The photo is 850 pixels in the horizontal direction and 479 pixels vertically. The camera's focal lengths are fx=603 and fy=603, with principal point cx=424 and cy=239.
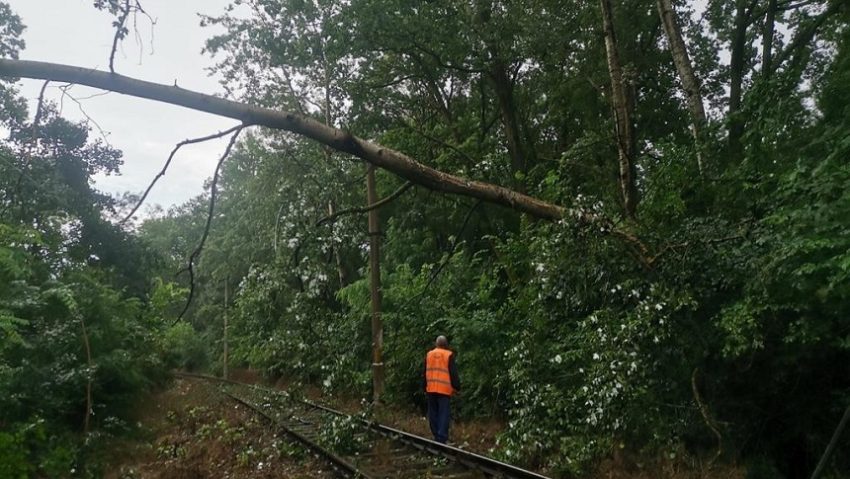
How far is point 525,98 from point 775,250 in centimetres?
1419

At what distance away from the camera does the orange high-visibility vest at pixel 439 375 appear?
31.9 ft

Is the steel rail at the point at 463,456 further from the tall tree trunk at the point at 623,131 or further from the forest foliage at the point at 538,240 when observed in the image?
the tall tree trunk at the point at 623,131

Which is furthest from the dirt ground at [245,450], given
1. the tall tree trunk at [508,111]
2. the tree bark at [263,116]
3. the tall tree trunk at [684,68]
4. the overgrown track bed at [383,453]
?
the tall tree trunk at [508,111]

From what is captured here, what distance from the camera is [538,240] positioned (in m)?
9.28

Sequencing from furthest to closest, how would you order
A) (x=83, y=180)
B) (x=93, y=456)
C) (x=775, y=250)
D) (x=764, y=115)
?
(x=83, y=180)
(x=93, y=456)
(x=764, y=115)
(x=775, y=250)

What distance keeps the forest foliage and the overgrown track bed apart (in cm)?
83

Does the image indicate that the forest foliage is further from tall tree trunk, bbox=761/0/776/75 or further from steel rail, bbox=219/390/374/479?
steel rail, bbox=219/390/374/479

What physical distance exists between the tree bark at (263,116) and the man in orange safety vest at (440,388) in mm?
3725

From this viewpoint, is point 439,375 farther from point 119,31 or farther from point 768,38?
point 768,38

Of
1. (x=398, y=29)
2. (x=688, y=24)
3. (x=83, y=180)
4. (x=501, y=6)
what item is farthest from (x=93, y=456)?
(x=688, y=24)

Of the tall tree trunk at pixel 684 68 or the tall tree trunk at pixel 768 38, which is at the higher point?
the tall tree trunk at pixel 768 38

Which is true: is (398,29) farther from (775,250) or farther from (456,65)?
(775,250)

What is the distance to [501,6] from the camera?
14406 millimetres

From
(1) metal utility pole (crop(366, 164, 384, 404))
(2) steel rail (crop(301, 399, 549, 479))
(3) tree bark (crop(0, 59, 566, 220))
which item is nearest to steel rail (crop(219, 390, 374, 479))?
(2) steel rail (crop(301, 399, 549, 479))
